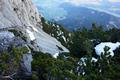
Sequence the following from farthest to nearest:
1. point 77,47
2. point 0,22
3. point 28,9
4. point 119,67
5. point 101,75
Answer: point 28,9 < point 77,47 < point 0,22 < point 119,67 < point 101,75

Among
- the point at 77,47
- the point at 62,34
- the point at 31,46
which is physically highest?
the point at 31,46

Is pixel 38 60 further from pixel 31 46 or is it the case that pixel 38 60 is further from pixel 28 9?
pixel 28 9

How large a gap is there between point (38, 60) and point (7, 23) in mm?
18426

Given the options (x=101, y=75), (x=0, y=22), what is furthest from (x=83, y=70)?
(x=0, y=22)

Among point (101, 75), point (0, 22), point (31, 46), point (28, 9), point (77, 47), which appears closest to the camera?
point (101, 75)

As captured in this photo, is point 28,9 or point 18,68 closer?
point 18,68

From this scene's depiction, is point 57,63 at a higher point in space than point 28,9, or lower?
higher

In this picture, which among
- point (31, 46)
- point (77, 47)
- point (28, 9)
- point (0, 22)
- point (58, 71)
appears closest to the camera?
point (58, 71)

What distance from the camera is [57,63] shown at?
44.9m

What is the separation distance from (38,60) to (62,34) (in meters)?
67.6

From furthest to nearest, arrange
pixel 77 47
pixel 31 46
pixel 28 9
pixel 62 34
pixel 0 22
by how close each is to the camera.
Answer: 1. pixel 62 34
2. pixel 28 9
3. pixel 77 47
4. pixel 0 22
5. pixel 31 46

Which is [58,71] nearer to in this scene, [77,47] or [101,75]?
[101,75]

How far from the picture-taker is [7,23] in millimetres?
64812

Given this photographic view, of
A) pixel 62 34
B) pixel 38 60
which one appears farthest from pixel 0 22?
A: pixel 62 34
